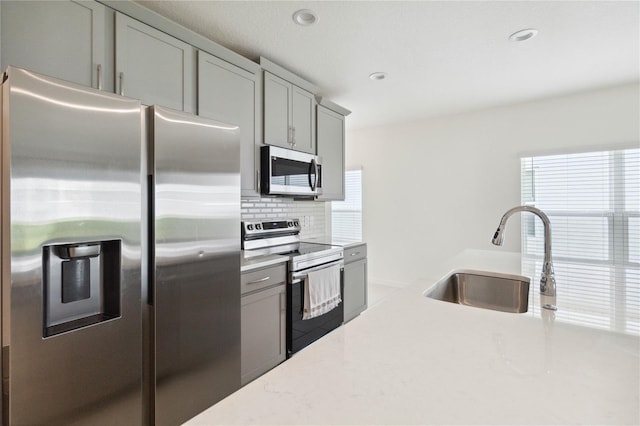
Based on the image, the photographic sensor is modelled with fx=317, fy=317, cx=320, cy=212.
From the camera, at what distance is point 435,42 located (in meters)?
2.36

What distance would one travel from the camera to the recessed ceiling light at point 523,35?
2217mm

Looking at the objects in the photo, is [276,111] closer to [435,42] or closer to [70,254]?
[435,42]

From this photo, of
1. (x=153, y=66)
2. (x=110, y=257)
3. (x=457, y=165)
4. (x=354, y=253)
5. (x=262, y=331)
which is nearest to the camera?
(x=110, y=257)

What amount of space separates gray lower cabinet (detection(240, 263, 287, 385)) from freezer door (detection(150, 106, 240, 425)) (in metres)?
0.26

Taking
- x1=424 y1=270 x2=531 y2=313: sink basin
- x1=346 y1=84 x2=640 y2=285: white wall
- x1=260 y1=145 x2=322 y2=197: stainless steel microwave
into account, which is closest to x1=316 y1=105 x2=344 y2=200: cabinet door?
x1=260 y1=145 x2=322 y2=197: stainless steel microwave

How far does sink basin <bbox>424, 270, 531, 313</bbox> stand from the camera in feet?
5.06

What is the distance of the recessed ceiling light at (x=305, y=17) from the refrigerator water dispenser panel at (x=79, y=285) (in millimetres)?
1699

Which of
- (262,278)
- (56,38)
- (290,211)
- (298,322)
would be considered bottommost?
(298,322)

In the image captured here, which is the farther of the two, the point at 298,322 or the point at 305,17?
the point at 298,322

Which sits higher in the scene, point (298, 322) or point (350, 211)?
point (350, 211)

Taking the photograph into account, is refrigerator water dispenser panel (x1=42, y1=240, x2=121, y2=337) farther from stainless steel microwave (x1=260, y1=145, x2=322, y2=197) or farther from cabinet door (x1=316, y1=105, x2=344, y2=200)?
cabinet door (x1=316, y1=105, x2=344, y2=200)

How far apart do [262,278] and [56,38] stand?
1668 mm

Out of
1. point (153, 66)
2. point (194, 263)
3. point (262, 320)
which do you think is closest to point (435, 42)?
point (153, 66)

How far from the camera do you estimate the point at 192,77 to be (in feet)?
6.90
